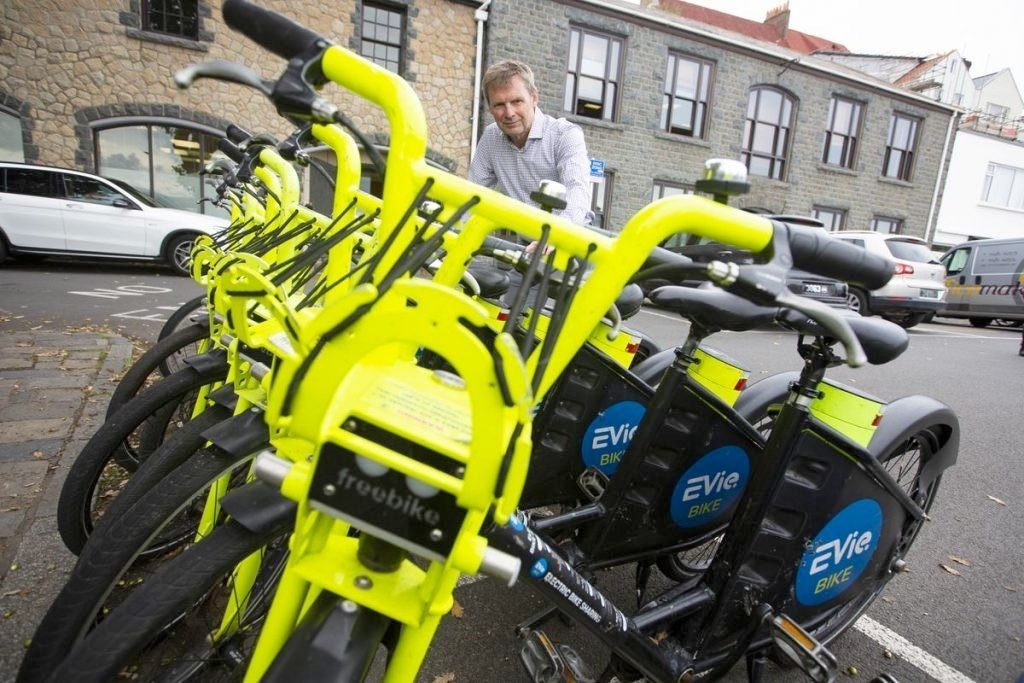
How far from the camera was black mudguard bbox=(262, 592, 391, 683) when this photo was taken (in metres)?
0.86

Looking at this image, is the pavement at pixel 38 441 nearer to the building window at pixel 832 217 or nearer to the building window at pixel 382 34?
the building window at pixel 382 34

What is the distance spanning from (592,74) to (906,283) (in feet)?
28.4

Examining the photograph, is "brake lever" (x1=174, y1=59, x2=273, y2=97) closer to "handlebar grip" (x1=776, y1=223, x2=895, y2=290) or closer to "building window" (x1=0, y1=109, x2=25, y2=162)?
"handlebar grip" (x1=776, y1=223, x2=895, y2=290)

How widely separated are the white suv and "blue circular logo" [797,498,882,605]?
9090mm

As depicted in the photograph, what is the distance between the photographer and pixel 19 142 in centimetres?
1073

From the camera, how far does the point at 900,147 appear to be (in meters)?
18.5

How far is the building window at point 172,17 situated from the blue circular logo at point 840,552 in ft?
46.3

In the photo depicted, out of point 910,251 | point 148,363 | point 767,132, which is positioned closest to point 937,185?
point 767,132

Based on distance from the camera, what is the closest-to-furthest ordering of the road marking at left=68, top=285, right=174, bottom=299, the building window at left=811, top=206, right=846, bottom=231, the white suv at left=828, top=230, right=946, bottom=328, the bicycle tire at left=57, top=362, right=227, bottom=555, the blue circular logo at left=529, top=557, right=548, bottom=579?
the blue circular logo at left=529, top=557, right=548, bottom=579 → the bicycle tire at left=57, top=362, right=227, bottom=555 → the road marking at left=68, top=285, right=174, bottom=299 → the white suv at left=828, top=230, right=946, bottom=328 → the building window at left=811, top=206, right=846, bottom=231

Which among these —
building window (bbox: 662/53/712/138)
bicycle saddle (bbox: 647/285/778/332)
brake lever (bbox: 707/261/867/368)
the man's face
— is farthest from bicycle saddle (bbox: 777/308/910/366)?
building window (bbox: 662/53/712/138)

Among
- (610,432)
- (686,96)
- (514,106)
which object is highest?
(686,96)

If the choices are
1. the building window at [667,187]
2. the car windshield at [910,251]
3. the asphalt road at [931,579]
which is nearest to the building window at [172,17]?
the asphalt road at [931,579]

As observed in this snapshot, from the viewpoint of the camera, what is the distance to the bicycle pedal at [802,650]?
5.28 feet

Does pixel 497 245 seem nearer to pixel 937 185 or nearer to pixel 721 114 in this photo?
pixel 721 114
